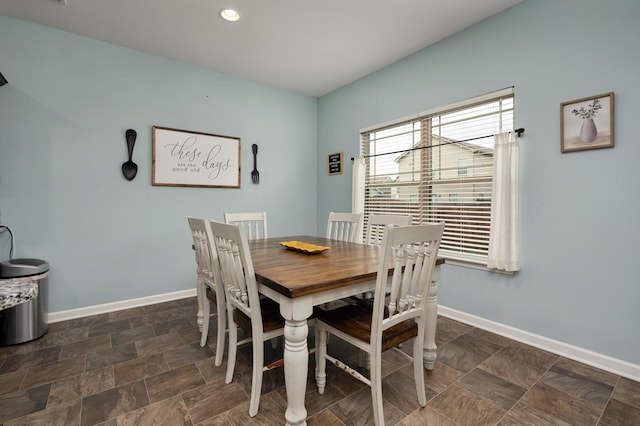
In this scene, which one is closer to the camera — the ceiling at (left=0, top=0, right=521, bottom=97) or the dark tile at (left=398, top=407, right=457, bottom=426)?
the dark tile at (left=398, top=407, right=457, bottom=426)

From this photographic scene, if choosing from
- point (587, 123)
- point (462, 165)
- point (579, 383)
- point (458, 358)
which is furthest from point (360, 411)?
point (587, 123)

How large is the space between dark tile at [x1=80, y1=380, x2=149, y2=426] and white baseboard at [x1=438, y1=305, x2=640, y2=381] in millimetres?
2513

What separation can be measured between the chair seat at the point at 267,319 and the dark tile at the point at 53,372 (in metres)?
1.13

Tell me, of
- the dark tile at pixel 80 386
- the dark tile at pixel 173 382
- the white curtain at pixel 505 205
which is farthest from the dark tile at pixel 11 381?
the white curtain at pixel 505 205

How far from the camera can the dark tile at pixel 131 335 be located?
2307mm

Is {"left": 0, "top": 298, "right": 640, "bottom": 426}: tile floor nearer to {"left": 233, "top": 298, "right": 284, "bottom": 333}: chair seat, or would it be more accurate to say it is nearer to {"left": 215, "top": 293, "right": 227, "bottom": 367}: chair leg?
{"left": 215, "top": 293, "right": 227, "bottom": 367}: chair leg

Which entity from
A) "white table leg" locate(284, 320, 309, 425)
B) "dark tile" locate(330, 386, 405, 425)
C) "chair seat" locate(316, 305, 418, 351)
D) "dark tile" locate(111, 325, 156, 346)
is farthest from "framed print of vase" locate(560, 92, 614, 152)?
"dark tile" locate(111, 325, 156, 346)

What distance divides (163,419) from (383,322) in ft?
3.91

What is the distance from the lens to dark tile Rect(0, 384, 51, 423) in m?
1.51

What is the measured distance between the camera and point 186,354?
2111 mm

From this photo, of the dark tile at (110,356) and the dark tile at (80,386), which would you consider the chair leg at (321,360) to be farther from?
the dark tile at (110,356)

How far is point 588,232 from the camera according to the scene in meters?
2.04

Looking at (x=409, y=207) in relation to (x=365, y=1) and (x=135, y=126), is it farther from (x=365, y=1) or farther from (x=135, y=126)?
(x=135, y=126)

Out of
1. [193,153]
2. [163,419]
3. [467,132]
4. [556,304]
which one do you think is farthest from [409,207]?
[163,419]
